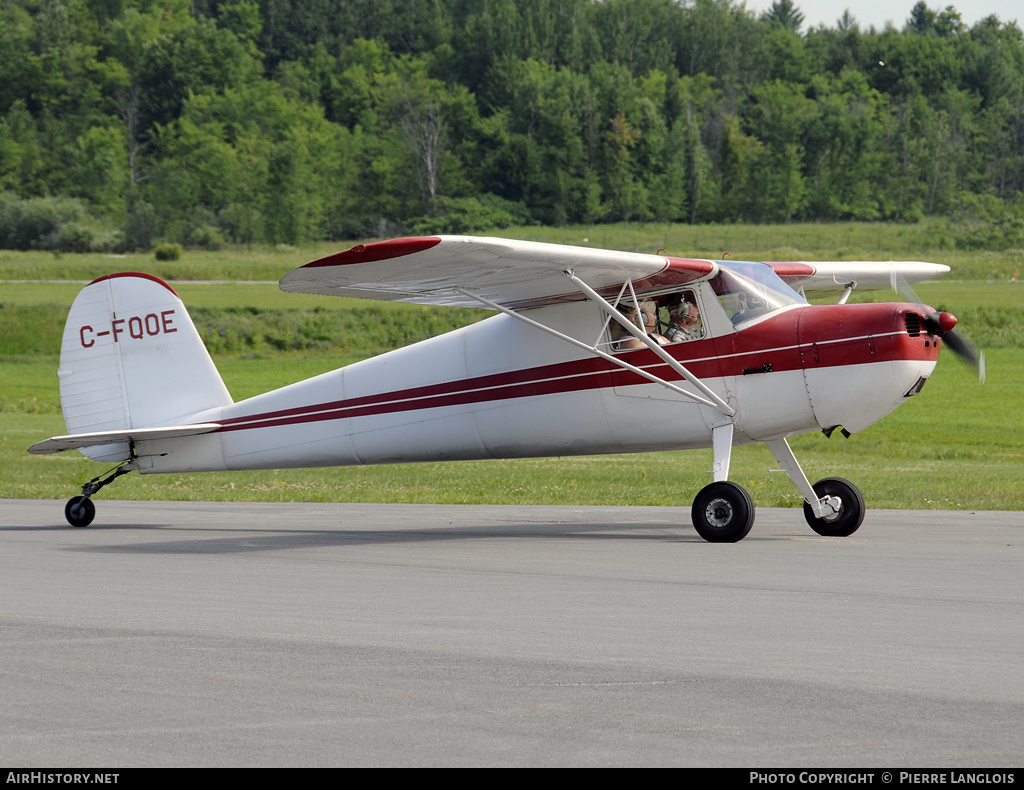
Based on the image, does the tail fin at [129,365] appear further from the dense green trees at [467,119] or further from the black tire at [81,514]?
the dense green trees at [467,119]

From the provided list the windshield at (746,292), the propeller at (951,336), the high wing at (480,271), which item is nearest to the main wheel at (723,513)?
the windshield at (746,292)

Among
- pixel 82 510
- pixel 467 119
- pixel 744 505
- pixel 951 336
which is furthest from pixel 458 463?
pixel 467 119

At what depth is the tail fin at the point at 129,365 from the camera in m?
15.7

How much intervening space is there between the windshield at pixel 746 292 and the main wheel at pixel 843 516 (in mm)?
1864

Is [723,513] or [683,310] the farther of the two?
[683,310]

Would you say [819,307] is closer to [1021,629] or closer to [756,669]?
[1021,629]

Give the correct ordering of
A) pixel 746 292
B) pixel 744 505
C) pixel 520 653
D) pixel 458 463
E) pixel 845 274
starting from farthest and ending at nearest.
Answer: pixel 458 463 → pixel 845 274 → pixel 746 292 → pixel 744 505 → pixel 520 653

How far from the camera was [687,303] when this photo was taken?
1335 centimetres

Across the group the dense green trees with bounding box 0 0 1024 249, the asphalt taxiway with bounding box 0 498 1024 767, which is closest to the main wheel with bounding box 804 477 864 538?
the asphalt taxiway with bounding box 0 498 1024 767

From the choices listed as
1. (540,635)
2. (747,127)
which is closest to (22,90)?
(747,127)

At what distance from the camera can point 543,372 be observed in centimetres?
1398

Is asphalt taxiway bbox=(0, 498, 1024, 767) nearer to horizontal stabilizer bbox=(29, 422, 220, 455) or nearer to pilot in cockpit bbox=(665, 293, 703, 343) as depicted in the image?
horizontal stabilizer bbox=(29, 422, 220, 455)

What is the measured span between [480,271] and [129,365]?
17.9ft

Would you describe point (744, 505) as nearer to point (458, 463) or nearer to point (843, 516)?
point (843, 516)
